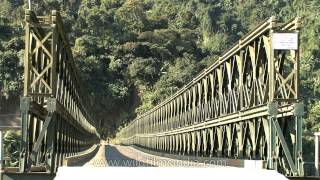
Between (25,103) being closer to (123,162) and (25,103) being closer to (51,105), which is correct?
(51,105)

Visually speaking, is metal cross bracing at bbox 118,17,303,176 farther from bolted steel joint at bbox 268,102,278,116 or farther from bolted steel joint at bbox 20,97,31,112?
bolted steel joint at bbox 20,97,31,112

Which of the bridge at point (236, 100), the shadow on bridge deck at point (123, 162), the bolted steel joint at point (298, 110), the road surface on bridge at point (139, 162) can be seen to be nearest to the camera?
the bolted steel joint at point (298, 110)

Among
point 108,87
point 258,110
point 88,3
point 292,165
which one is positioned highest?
point 88,3

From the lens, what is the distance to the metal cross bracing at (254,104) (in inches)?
720

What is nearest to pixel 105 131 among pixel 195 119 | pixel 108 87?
pixel 108 87

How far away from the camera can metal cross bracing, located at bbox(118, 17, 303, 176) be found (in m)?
18.3

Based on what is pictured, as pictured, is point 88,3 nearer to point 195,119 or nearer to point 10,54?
point 10,54

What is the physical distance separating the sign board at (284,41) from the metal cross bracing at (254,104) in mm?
289

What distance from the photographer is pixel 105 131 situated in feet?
501

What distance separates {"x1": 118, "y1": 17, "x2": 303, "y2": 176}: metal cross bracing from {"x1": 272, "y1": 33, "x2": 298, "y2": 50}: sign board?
0.95ft

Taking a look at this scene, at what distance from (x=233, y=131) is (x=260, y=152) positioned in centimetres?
440

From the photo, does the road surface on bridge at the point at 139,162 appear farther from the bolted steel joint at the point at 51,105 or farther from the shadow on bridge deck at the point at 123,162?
the bolted steel joint at the point at 51,105

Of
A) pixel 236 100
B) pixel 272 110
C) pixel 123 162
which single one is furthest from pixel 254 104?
pixel 123 162

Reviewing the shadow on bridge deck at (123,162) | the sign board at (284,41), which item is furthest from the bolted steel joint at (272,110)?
the shadow on bridge deck at (123,162)
